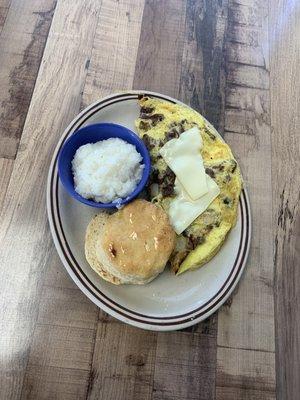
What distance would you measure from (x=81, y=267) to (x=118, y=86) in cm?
88

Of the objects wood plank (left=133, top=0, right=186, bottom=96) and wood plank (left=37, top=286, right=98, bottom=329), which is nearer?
wood plank (left=37, top=286, right=98, bottom=329)

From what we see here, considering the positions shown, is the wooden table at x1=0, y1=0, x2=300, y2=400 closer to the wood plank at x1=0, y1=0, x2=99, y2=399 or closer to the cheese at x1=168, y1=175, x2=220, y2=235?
the wood plank at x1=0, y1=0, x2=99, y2=399

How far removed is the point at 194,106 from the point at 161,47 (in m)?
0.35

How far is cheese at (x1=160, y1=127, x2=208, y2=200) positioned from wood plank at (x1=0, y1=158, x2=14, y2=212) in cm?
61

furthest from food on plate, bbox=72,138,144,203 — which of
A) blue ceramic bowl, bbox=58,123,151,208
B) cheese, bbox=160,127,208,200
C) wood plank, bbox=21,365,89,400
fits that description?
wood plank, bbox=21,365,89,400

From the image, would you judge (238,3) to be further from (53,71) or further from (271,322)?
(271,322)

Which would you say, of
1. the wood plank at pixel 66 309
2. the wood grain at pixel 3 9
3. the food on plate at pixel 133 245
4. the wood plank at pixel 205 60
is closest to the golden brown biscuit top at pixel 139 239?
the food on plate at pixel 133 245

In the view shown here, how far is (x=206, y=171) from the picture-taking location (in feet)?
5.39

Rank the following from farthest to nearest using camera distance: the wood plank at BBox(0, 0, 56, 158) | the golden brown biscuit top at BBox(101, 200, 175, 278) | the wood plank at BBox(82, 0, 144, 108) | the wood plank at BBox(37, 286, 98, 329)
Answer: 1. the wood plank at BBox(82, 0, 144, 108)
2. the wood plank at BBox(0, 0, 56, 158)
3. the wood plank at BBox(37, 286, 98, 329)
4. the golden brown biscuit top at BBox(101, 200, 175, 278)

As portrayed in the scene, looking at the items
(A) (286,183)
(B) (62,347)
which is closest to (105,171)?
(B) (62,347)

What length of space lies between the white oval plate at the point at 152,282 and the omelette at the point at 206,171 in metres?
0.05

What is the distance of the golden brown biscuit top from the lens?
4.68ft

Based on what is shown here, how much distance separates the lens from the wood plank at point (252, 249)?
62.5 inches

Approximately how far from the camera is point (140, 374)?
1524 millimetres
